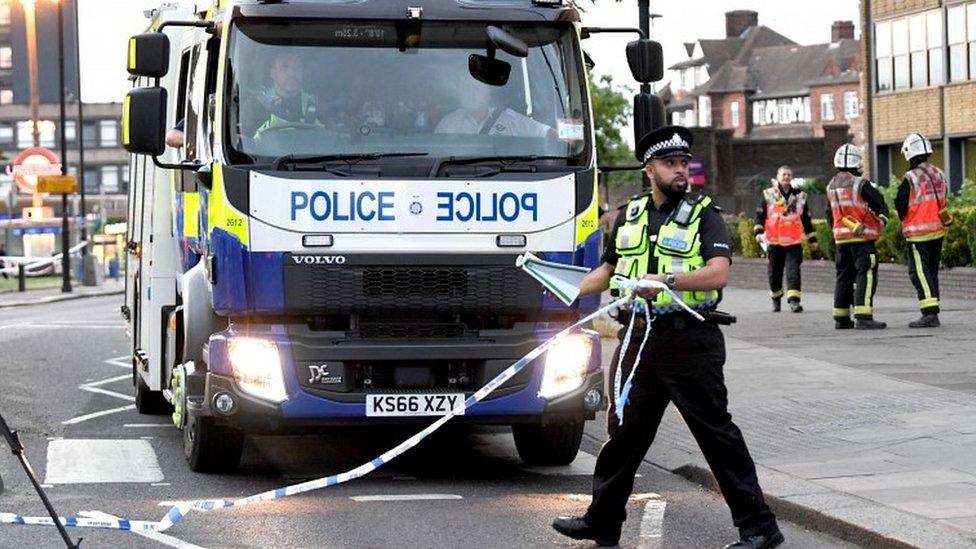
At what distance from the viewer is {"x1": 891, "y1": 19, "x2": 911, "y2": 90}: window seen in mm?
43969

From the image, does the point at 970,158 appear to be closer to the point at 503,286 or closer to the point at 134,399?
the point at 134,399

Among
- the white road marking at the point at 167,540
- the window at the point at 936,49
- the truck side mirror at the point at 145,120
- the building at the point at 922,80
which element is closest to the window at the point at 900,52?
the building at the point at 922,80

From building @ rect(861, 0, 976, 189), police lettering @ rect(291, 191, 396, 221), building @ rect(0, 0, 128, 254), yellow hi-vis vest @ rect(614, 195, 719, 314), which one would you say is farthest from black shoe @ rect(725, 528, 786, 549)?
building @ rect(0, 0, 128, 254)

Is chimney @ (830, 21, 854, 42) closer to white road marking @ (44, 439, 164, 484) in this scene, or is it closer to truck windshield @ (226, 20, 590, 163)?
white road marking @ (44, 439, 164, 484)

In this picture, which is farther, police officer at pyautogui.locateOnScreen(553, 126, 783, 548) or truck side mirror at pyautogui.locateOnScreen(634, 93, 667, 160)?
truck side mirror at pyautogui.locateOnScreen(634, 93, 667, 160)

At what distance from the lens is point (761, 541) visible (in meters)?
8.09

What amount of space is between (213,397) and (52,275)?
207 ft

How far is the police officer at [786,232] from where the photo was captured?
23391mm

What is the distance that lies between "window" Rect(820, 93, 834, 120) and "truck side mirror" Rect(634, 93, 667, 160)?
116551 mm

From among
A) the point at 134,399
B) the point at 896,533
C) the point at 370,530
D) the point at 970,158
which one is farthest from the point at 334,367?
the point at 970,158

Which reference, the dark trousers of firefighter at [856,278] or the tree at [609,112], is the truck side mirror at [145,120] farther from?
the tree at [609,112]

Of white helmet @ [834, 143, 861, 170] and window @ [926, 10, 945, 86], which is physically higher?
window @ [926, 10, 945, 86]

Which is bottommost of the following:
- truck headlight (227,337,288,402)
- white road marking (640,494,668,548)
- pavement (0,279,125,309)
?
white road marking (640,494,668,548)

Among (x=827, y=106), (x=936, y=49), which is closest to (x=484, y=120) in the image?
(x=936, y=49)
